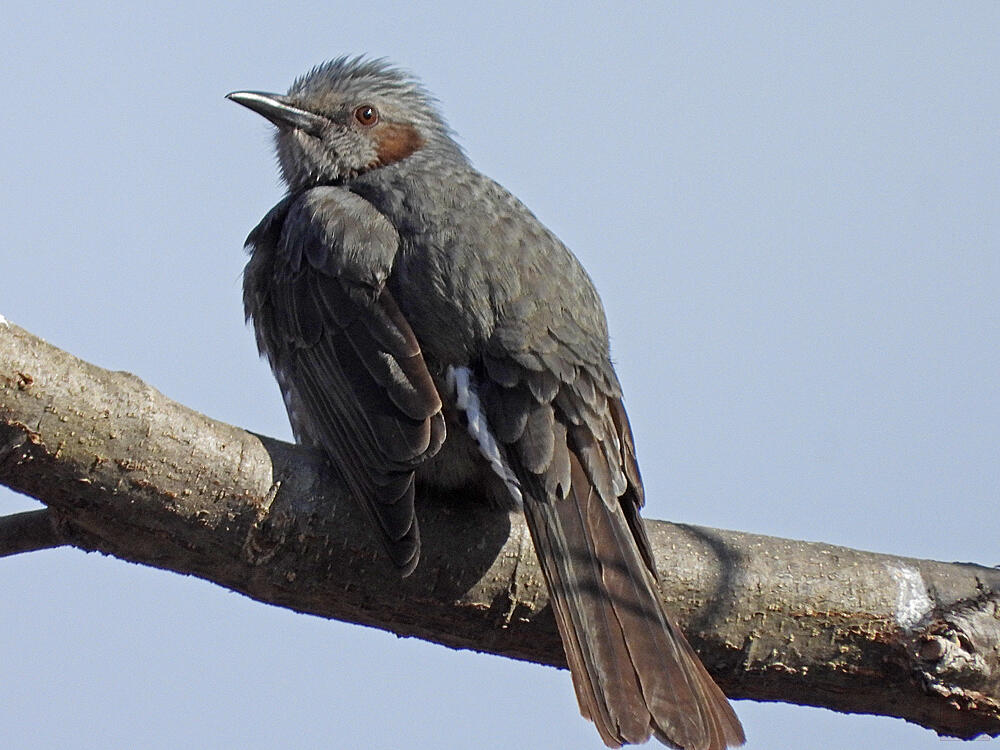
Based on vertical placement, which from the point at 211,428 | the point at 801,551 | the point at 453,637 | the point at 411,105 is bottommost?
the point at 453,637

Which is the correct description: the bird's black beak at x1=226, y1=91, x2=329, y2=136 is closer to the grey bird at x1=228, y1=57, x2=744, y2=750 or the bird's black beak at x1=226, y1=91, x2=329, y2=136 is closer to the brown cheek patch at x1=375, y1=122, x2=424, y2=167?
the brown cheek patch at x1=375, y1=122, x2=424, y2=167

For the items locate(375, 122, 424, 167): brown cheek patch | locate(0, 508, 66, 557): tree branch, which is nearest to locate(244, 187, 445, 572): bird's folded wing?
locate(375, 122, 424, 167): brown cheek patch

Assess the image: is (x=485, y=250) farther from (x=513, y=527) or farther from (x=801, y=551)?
(x=801, y=551)

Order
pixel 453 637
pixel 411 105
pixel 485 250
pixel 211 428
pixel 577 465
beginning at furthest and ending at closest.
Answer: pixel 411 105 → pixel 485 250 → pixel 577 465 → pixel 453 637 → pixel 211 428

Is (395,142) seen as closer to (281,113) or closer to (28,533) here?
(281,113)

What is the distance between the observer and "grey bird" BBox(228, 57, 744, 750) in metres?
3.32

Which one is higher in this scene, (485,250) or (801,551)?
(485,250)

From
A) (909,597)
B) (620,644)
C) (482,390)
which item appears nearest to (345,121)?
(482,390)

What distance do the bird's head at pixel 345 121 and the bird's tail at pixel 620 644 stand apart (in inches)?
88.8

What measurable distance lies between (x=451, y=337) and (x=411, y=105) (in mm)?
2151

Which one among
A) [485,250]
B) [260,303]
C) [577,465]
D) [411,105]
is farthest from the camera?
[411,105]

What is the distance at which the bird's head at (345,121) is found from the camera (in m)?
5.31

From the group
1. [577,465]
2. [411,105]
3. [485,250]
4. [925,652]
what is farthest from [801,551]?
[411,105]

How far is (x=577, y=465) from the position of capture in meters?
3.76
